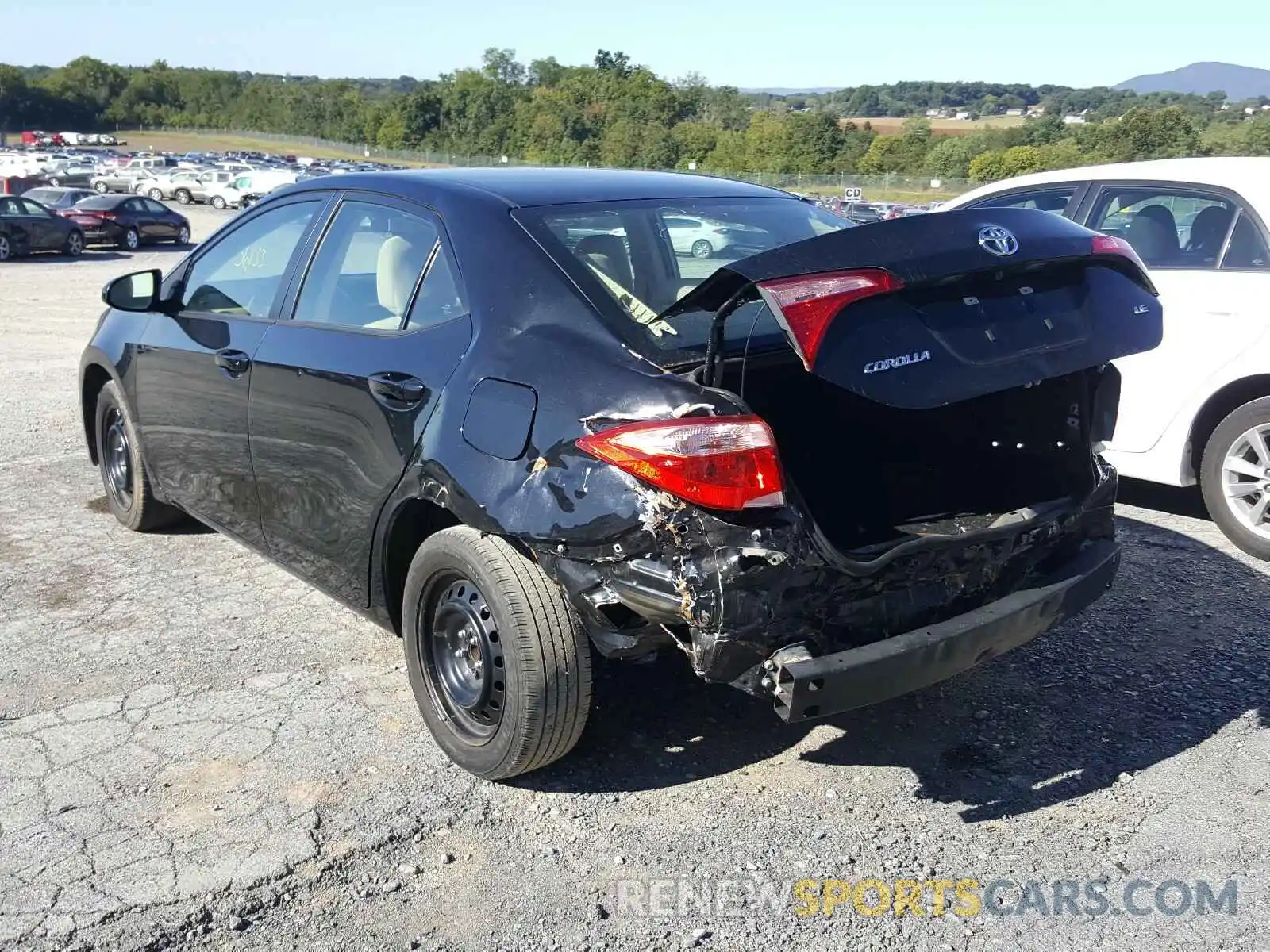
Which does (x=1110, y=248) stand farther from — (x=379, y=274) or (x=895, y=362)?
(x=379, y=274)

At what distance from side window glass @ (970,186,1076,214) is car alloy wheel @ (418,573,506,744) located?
14.1 feet

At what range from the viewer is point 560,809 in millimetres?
3357

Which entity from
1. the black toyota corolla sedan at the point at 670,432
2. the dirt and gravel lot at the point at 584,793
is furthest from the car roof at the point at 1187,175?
the black toyota corolla sedan at the point at 670,432

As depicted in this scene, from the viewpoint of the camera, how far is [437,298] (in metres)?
3.57

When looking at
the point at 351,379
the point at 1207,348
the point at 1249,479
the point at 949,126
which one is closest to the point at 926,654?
the point at 351,379

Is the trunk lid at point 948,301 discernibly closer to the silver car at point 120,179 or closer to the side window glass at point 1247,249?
the side window glass at point 1247,249

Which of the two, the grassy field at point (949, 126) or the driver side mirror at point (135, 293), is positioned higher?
the grassy field at point (949, 126)

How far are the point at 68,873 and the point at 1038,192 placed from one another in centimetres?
592

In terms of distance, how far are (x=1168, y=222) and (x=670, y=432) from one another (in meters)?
4.48

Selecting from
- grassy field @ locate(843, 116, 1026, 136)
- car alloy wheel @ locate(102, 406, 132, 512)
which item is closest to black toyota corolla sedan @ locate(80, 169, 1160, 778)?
car alloy wheel @ locate(102, 406, 132, 512)

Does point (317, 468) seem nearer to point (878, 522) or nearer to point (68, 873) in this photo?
point (68, 873)

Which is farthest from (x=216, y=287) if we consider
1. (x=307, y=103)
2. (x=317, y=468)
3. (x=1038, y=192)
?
(x=307, y=103)

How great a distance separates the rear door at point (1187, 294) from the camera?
5.66 m

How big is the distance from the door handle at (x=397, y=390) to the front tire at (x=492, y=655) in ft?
1.35
